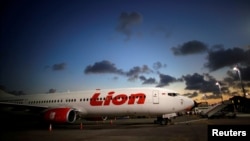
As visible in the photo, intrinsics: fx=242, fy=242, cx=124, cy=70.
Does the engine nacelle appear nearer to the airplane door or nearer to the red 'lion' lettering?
the red 'lion' lettering

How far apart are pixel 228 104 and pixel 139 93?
19.4 metres

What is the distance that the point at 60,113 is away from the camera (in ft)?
74.3

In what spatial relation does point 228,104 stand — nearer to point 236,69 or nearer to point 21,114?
point 236,69

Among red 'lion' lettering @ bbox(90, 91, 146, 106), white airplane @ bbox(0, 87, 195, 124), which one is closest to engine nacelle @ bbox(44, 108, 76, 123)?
white airplane @ bbox(0, 87, 195, 124)

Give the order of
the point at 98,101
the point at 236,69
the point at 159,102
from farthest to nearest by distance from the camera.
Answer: the point at 236,69 < the point at 98,101 < the point at 159,102

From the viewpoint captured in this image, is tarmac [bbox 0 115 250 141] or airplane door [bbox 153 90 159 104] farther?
airplane door [bbox 153 90 159 104]

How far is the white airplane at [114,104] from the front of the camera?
838 inches

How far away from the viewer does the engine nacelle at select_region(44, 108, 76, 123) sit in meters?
22.3

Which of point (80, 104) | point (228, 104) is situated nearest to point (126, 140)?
point (80, 104)

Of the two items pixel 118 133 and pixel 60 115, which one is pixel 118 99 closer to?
pixel 60 115

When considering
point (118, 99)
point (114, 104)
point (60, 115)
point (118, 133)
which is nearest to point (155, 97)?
point (118, 99)

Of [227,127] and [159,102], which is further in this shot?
[159,102]

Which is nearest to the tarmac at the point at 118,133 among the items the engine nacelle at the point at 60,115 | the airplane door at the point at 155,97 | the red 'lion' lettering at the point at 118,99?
the engine nacelle at the point at 60,115

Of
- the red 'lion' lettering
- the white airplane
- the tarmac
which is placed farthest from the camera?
the red 'lion' lettering
